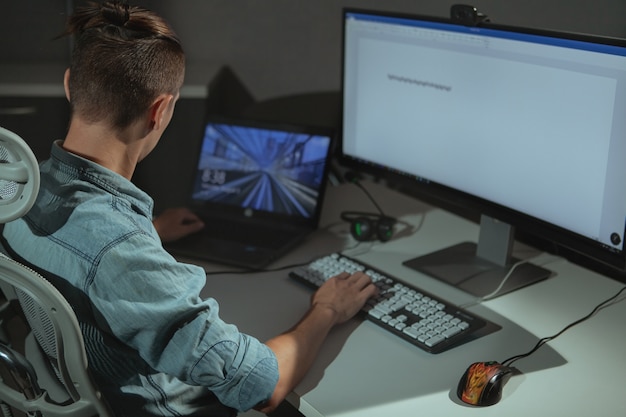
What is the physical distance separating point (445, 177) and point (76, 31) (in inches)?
32.0

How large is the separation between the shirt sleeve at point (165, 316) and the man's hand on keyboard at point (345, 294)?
315mm

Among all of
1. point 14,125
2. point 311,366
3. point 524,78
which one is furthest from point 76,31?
point 524,78

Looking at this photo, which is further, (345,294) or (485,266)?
(485,266)

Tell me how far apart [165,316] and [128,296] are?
58mm

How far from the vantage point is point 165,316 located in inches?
42.0

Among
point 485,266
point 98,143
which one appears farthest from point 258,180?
point 98,143

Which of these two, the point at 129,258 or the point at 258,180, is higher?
the point at 129,258

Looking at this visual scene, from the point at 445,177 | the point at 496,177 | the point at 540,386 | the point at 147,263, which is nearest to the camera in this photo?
the point at 147,263

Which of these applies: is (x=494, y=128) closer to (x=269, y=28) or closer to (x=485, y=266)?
(x=485, y=266)

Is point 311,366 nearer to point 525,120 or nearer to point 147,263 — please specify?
point 147,263

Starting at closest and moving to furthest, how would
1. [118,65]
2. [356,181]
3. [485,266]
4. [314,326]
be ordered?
1. [118,65]
2. [314,326]
3. [485,266]
4. [356,181]

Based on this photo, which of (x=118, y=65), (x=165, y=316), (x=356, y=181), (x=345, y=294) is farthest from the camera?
(x=356, y=181)

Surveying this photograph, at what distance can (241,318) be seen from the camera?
4.79ft

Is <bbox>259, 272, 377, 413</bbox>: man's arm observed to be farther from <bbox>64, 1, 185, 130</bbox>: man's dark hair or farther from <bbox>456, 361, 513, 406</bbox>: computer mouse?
<bbox>64, 1, 185, 130</bbox>: man's dark hair
